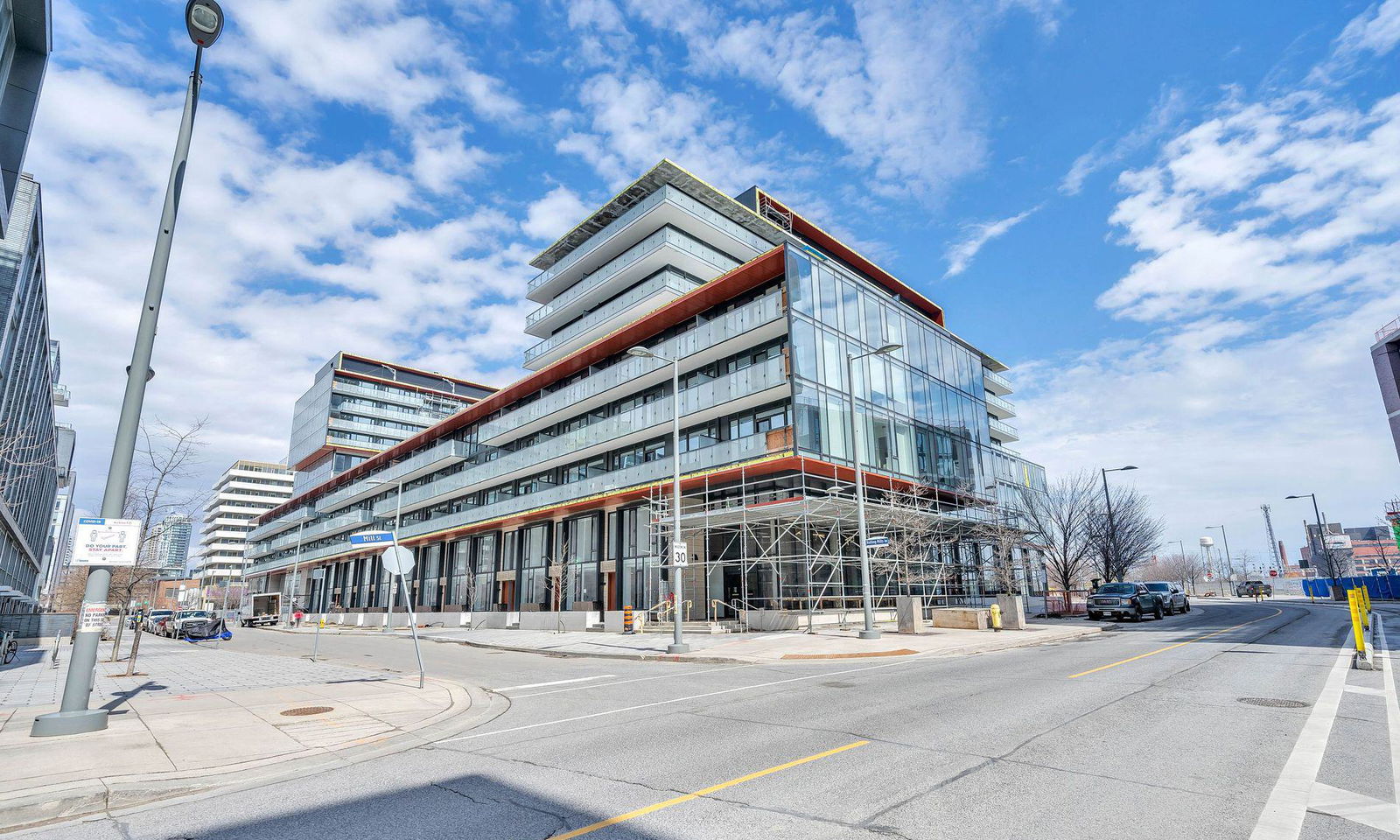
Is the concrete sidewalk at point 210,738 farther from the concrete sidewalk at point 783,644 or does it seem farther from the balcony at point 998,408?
the balcony at point 998,408

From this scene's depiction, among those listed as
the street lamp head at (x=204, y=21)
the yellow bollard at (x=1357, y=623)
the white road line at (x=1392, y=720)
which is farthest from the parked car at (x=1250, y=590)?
the street lamp head at (x=204, y=21)

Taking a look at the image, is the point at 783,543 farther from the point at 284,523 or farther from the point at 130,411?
the point at 284,523

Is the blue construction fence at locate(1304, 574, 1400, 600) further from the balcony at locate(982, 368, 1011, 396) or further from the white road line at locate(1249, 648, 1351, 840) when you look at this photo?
the white road line at locate(1249, 648, 1351, 840)

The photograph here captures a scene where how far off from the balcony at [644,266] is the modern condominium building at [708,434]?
16 centimetres

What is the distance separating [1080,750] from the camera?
6.62 metres

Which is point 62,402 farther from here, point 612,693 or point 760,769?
point 760,769

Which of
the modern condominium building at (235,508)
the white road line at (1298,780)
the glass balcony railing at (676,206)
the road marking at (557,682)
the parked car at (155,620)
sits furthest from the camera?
the modern condominium building at (235,508)

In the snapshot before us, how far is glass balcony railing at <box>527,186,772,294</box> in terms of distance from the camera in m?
42.0

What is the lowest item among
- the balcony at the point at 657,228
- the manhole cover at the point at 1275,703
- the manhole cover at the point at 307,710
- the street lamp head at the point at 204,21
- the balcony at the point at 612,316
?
the manhole cover at the point at 307,710

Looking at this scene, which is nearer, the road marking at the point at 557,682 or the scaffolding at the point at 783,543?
the road marking at the point at 557,682

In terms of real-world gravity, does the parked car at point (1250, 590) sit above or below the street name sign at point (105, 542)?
below

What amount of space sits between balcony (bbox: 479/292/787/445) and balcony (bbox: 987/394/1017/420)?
4340 centimetres

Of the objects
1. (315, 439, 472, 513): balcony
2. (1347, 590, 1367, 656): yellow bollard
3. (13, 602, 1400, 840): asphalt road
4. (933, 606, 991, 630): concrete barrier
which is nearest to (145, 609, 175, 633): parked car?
(315, 439, 472, 513): balcony

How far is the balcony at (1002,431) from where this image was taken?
67.5 m
